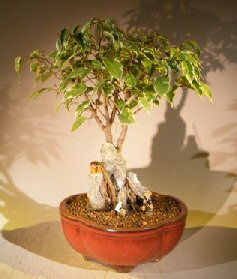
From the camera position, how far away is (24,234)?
238 centimetres

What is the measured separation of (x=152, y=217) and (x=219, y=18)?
1.25 metres

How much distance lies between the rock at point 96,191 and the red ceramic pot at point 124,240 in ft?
0.47

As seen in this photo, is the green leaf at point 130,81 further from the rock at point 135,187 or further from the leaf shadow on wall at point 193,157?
the leaf shadow on wall at point 193,157

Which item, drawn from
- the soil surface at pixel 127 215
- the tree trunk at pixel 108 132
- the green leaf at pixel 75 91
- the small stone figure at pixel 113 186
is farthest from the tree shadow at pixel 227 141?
the green leaf at pixel 75 91

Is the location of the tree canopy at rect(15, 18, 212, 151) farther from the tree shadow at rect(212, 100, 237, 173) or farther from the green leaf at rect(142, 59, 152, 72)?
the tree shadow at rect(212, 100, 237, 173)

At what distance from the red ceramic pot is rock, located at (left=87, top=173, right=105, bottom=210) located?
0.14m

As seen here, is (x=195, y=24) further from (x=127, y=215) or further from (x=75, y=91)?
(x=127, y=215)

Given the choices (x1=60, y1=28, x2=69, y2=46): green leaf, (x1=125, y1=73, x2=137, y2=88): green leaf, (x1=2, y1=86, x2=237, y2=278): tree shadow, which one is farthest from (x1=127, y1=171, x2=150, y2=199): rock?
(x1=60, y1=28, x2=69, y2=46): green leaf

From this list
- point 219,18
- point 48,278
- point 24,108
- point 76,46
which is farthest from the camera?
point 24,108

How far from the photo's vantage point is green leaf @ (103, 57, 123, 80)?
155 centimetres

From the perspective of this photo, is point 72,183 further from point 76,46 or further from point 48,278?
point 76,46

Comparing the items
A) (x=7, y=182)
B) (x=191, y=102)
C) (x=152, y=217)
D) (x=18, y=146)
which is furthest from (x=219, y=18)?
(x=7, y=182)

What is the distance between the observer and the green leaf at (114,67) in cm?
155

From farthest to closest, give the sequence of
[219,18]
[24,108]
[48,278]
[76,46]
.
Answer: [24,108], [219,18], [48,278], [76,46]
